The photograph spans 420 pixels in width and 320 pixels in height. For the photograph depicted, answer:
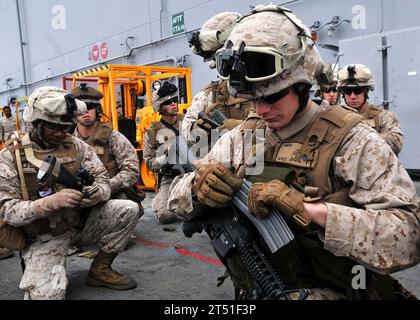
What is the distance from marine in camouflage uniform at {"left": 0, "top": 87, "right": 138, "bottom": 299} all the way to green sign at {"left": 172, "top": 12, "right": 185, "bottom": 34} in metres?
7.34

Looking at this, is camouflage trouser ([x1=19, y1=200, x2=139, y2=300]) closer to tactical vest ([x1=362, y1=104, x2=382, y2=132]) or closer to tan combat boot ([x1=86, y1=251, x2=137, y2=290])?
tan combat boot ([x1=86, y1=251, x2=137, y2=290])

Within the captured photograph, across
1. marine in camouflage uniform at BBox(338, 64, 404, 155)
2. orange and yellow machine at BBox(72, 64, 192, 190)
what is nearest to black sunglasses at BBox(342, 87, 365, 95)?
marine in camouflage uniform at BBox(338, 64, 404, 155)

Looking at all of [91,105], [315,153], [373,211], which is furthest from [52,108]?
[373,211]

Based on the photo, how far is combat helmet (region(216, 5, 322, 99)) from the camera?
1.56 m

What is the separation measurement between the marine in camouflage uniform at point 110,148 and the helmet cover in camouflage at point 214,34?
1.49m

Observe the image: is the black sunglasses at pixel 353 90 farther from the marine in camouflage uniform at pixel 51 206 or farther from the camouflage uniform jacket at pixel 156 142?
the marine in camouflage uniform at pixel 51 206

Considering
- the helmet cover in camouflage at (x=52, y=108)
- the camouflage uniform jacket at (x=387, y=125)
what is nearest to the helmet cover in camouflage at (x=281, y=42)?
the helmet cover in camouflage at (x=52, y=108)

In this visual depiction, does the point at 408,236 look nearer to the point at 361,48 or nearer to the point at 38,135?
the point at 38,135

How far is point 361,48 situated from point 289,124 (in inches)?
215

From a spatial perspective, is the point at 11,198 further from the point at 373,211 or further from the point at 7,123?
the point at 7,123

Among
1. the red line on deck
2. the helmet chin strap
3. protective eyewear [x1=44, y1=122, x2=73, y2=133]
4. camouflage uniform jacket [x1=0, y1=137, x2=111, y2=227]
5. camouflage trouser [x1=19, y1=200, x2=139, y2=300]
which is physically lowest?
the red line on deck

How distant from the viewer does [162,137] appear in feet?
17.7

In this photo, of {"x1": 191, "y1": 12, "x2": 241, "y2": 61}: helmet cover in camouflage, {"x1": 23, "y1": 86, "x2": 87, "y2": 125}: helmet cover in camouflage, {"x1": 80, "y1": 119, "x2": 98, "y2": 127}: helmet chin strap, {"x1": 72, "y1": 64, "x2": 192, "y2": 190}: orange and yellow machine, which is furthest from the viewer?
{"x1": 72, "y1": 64, "x2": 192, "y2": 190}: orange and yellow machine

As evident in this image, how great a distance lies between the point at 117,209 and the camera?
11.3 ft
